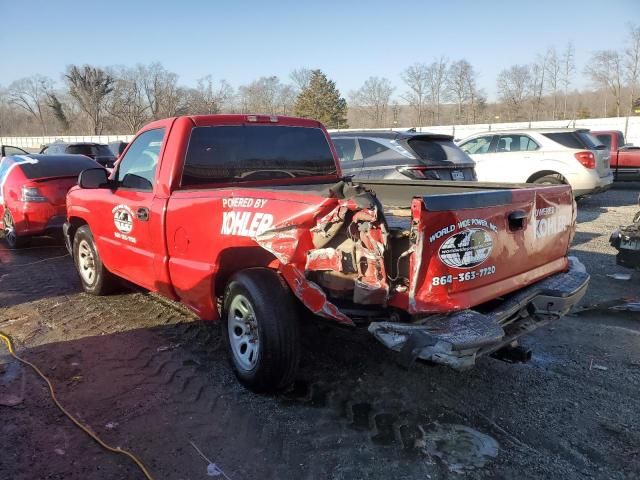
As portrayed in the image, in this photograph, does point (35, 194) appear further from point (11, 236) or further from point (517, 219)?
point (517, 219)

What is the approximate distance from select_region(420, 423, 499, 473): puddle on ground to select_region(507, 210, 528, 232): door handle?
1.27 metres

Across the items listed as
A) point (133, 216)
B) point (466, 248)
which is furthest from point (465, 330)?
point (133, 216)

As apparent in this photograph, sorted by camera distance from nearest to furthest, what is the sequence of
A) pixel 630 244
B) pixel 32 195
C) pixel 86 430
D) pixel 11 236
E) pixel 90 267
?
pixel 86 430, pixel 90 267, pixel 630 244, pixel 32 195, pixel 11 236

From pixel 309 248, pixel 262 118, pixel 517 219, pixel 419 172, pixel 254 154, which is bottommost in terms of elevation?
pixel 309 248

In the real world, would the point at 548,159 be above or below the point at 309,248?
above

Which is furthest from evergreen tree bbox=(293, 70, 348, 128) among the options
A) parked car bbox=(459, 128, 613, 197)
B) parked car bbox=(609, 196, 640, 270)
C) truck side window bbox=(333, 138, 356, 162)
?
parked car bbox=(609, 196, 640, 270)

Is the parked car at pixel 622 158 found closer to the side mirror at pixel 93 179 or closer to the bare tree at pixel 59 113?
the side mirror at pixel 93 179

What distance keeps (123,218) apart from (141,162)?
53cm

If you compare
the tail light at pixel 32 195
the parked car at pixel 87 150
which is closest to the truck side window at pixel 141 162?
the tail light at pixel 32 195

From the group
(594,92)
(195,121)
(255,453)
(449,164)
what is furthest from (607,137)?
(594,92)

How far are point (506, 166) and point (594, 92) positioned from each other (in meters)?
60.7

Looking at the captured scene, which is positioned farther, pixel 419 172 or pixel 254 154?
pixel 419 172

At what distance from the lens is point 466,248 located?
2.87 metres

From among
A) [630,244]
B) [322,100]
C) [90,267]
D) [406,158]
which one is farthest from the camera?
[322,100]
